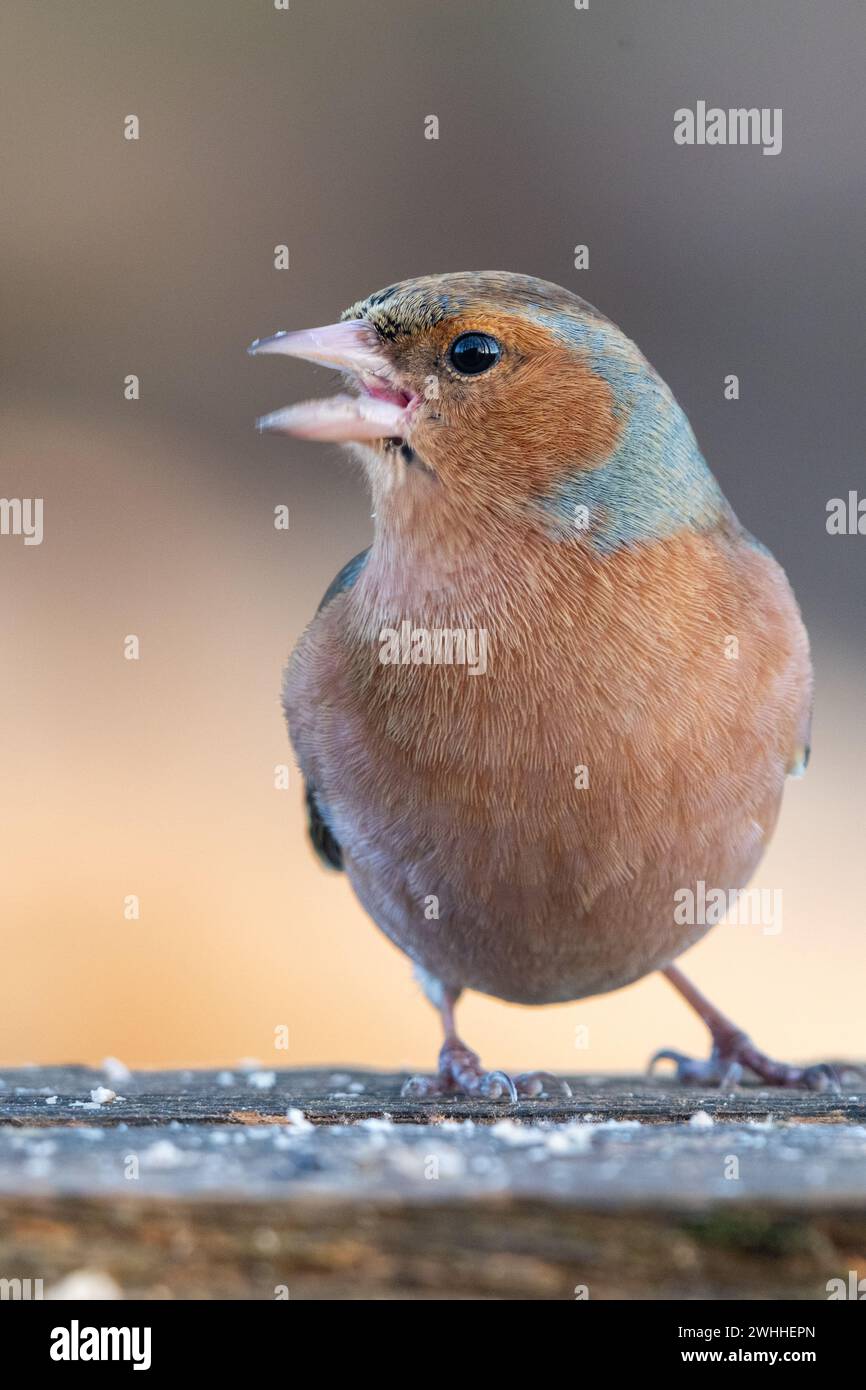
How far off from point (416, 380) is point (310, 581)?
Answer: 144 inches

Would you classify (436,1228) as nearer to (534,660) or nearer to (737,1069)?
(534,660)

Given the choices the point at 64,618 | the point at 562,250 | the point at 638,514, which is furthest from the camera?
the point at 64,618

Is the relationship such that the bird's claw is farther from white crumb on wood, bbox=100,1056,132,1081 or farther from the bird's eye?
the bird's eye

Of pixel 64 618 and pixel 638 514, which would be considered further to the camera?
pixel 64 618

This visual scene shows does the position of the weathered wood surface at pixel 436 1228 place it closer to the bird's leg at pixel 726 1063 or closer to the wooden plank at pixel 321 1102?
the wooden plank at pixel 321 1102

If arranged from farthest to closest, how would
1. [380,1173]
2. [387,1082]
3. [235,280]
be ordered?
[235,280]
[387,1082]
[380,1173]

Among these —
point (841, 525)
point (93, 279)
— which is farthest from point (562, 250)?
point (93, 279)

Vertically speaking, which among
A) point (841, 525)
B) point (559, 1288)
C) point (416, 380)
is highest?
point (841, 525)

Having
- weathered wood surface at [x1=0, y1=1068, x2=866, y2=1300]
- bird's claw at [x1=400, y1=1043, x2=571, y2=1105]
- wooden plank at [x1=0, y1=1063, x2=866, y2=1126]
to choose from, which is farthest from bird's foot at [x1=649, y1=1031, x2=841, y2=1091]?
weathered wood surface at [x1=0, y1=1068, x2=866, y2=1300]

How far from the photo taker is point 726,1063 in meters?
4.05

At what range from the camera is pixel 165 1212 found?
1620mm

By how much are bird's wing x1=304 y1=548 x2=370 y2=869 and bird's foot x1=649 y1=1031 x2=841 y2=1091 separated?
0.94 m

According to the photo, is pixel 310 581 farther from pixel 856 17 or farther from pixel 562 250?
pixel 856 17

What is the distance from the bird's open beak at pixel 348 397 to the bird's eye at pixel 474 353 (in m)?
0.12
